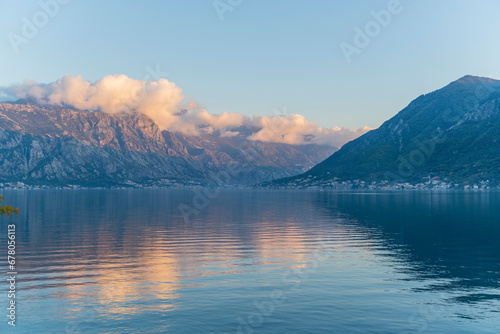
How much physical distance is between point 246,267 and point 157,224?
6394 cm

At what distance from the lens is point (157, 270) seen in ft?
182

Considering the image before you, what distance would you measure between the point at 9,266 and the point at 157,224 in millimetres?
59911

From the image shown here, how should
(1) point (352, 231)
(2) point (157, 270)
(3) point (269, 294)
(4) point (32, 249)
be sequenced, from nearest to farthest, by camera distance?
(3) point (269, 294), (2) point (157, 270), (4) point (32, 249), (1) point (352, 231)

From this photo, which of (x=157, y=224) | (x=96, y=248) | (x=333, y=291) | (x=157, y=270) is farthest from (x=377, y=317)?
(x=157, y=224)

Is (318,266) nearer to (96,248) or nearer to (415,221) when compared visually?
(96,248)

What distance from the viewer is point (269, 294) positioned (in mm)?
44031

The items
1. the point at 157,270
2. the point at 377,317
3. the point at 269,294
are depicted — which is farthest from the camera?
the point at 157,270

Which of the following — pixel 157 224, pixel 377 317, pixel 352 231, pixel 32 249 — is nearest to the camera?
pixel 377 317

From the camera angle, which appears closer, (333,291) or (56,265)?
(333,291)

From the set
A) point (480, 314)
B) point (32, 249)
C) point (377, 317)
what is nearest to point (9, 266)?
point (32, 249)

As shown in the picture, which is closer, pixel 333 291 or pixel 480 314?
pixel 480 314

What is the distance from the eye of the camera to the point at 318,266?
2277 inches

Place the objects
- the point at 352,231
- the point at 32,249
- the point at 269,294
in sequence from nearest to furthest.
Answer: the point at 269,294, the point at 32,249, the point at 352,231

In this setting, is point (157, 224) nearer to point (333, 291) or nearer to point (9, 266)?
point (9, 266)
